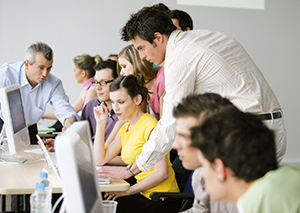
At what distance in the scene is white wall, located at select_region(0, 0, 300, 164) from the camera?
4.35 metres

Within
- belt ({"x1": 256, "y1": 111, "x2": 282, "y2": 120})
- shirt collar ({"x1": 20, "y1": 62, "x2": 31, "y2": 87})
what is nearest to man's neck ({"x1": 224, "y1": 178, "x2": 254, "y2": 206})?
belt ({"x1": 256, "y1": 111, "x2": 282, "y2": 120})

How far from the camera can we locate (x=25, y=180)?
1.52 metres

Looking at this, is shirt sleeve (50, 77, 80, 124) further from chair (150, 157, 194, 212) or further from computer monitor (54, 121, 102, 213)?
computer monitor (54, 121, 102, 213)

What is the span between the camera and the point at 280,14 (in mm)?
4664

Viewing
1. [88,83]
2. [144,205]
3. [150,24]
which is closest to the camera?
[150,24]

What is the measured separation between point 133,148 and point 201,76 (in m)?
0.66

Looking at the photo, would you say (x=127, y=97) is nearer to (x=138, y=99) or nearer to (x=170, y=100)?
(x=138, y=99)

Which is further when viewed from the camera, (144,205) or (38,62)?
(38,62)

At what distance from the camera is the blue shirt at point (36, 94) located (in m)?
2.63

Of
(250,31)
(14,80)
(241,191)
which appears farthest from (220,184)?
(250,31)

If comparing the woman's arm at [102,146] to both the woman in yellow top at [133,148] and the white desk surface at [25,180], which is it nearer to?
the woman in yellow top at [133,148]

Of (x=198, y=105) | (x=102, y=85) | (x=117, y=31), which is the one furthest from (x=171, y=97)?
(x=117, y=31)

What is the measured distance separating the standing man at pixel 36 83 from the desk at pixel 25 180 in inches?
32.2

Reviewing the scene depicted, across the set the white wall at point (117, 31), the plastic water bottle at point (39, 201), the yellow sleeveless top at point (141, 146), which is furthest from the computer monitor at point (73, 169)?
the white wall at point (117, 31)
